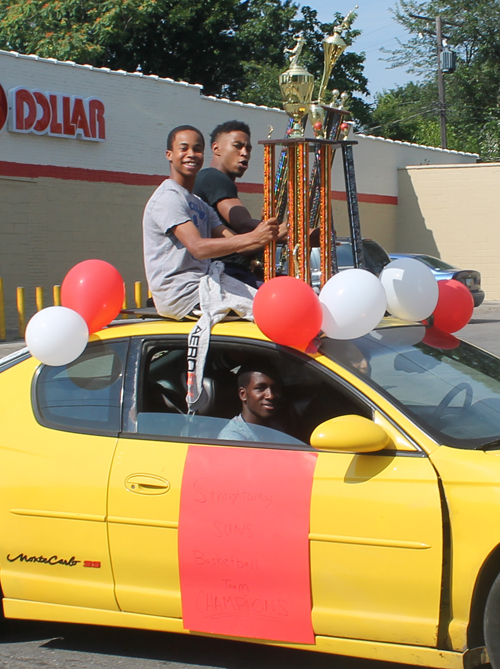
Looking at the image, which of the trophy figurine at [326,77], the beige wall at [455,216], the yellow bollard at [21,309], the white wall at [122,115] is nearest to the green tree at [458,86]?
the beige wall at [455,216]

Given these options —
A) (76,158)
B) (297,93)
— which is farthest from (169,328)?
(76,158)

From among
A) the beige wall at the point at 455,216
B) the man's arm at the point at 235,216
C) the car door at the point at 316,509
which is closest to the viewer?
the car door at the point at 316,509

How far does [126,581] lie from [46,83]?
1609 centimetres

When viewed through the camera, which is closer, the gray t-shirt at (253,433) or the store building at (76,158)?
the gray t-shirt at (253,433)

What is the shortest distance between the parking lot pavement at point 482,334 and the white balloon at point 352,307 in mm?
9611

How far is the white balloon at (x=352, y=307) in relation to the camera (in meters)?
3.42

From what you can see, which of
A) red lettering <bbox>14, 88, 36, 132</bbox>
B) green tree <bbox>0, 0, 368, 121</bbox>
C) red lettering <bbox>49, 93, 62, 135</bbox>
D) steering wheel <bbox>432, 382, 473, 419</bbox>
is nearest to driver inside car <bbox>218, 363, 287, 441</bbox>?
steering wheel <bbox>432, 382, 473, 419</bbox>

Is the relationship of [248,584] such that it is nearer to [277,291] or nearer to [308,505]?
[308,505]

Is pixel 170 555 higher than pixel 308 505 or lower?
lower

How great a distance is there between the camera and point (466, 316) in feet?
13.5

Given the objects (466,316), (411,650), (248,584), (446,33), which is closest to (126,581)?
(248,584)

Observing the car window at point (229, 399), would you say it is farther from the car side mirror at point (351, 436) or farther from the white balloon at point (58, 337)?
the white balloon at point (58, 337)

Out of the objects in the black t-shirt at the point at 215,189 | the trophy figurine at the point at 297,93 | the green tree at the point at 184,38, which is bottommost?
the black t-shirt at the point at 215,189

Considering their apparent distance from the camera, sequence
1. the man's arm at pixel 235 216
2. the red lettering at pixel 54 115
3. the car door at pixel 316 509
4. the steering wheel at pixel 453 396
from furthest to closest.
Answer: the red lettering at pixel 54 115 → the man's arm at pixel 235 216 → the steering wheel at pixel 453 396 → the car door at pixel 316 509
